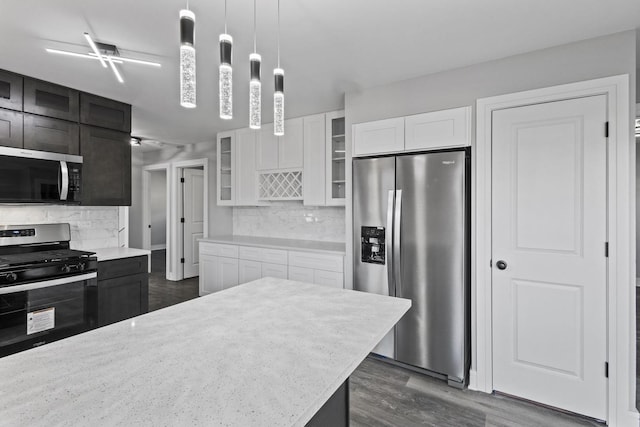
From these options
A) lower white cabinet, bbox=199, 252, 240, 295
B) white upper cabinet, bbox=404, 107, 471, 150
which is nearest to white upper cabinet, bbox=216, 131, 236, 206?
lower white cabinet, bbox=199, 252, 240, 295

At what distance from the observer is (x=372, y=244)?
9.09 ft

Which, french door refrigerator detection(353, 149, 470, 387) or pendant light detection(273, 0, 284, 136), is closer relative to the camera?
pendant light detection(273, 0, 284, 136)

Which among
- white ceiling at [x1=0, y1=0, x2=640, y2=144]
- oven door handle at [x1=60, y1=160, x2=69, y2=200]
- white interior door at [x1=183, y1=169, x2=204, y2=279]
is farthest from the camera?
white interior door at [x1=183, y1=169, x2=204, y2=279]

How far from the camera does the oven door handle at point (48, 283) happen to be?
2.23 m

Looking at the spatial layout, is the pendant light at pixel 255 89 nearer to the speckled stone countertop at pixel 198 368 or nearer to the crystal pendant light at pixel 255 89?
the crystal pendant light at pixel 255 89

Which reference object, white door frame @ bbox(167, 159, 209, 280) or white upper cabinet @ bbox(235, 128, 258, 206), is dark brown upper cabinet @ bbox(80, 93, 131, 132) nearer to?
white upper cabinet @ bbox(235, 128, 258, 206)

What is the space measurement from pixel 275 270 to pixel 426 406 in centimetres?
206

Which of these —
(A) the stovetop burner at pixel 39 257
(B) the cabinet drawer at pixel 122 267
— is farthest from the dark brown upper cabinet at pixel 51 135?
(B) the cabinet drawer at pixel 122 267

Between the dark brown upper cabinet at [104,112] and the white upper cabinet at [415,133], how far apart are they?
98.6 inches

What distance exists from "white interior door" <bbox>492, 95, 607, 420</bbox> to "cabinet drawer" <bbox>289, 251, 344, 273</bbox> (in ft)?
4.53

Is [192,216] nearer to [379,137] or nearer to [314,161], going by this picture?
[314,161]

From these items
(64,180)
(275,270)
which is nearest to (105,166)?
(64,180)

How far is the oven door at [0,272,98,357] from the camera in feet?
7.38

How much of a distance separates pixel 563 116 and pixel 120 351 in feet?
9.10
